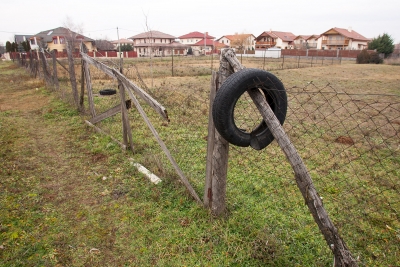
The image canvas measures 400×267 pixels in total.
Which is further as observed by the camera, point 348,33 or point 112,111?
point 348,33

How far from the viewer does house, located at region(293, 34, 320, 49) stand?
72.5m

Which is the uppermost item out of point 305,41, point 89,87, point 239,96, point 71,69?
point 305,41

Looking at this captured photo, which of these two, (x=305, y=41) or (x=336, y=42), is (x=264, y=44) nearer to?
(x=305, y=41)

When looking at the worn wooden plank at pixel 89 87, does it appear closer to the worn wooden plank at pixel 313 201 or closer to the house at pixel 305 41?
the worn wooden plank at pixel 313 201

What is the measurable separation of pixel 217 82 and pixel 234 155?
8.07 ft

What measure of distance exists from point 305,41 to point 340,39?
56.7 ft

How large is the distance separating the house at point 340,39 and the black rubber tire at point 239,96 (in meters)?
72.1

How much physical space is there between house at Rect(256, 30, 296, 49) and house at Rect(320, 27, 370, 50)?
10.1m

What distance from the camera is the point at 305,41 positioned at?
7862cm

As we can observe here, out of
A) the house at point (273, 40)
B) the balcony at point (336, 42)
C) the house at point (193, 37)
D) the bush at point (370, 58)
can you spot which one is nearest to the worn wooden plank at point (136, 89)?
the bush at point (370, 58)

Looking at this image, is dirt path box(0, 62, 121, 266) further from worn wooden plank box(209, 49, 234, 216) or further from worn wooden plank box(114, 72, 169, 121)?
worn wooden plank box(114, 72, 169, 121)

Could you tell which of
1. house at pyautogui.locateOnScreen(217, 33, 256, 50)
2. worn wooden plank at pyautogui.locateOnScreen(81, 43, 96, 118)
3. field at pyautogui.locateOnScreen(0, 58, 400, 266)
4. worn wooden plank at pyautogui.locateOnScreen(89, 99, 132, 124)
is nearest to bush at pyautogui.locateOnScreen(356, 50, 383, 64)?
field at pyautogui.locateOnScreen(0, 58, 400, 266)

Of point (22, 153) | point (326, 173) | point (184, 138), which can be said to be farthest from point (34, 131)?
point (326, 173)

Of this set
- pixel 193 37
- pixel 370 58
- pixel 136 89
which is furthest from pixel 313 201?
pixel 193 37
